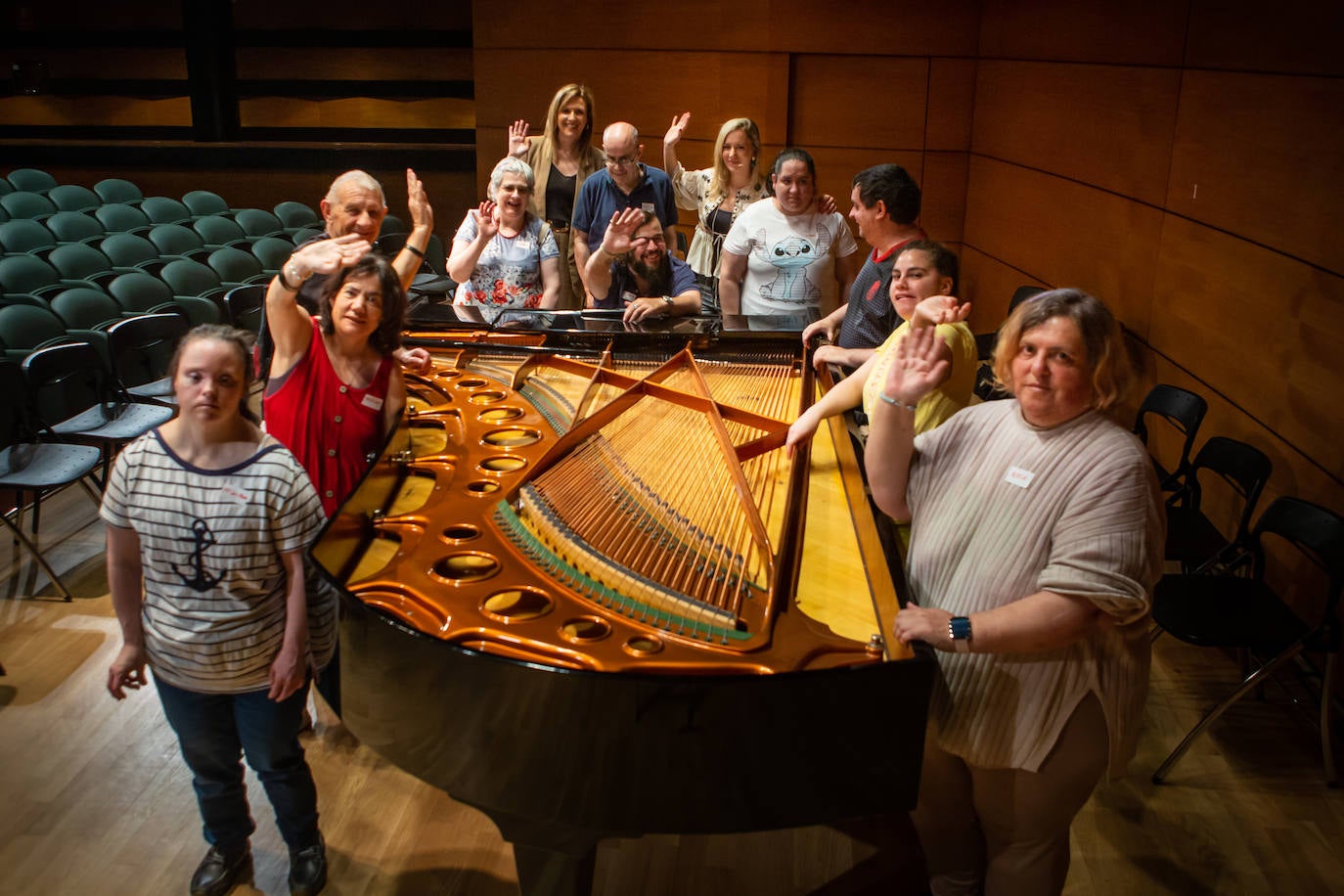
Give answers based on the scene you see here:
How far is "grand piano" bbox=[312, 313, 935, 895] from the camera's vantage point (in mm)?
1919

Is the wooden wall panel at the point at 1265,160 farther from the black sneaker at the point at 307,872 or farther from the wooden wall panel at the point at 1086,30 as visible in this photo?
the black sneaker at the point at 307,872

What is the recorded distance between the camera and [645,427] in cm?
318

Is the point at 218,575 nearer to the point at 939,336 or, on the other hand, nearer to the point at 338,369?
the point at 338,369

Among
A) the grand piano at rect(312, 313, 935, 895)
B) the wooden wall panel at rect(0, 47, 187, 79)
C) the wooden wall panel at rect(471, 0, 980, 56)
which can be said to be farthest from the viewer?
the wooden wall panel at rect(0, 47, 187, 79)

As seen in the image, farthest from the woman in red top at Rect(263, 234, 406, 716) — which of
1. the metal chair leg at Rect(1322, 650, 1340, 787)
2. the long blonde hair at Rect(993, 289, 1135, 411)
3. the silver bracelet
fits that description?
the metal chair leg at Rect(1322, 650, 1340, 787)

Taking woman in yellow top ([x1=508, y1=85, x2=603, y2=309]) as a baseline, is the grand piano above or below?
below

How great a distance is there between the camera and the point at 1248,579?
3896mm

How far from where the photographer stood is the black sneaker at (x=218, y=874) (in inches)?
113

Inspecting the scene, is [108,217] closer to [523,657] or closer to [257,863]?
[257,863]

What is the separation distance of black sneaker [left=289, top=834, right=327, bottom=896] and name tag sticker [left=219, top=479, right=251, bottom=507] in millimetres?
1047

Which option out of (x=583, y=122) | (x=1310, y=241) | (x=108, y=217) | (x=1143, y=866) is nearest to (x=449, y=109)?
(x=108, y=217)

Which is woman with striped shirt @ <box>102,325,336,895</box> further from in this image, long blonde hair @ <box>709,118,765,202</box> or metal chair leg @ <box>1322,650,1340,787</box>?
long blonde hair @ <box>709,118,765,202</box>

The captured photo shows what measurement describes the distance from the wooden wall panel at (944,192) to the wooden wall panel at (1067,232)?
83mm

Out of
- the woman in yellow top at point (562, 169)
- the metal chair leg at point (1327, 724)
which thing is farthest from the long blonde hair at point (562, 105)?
the metal chair leg at point (1327, 724)
